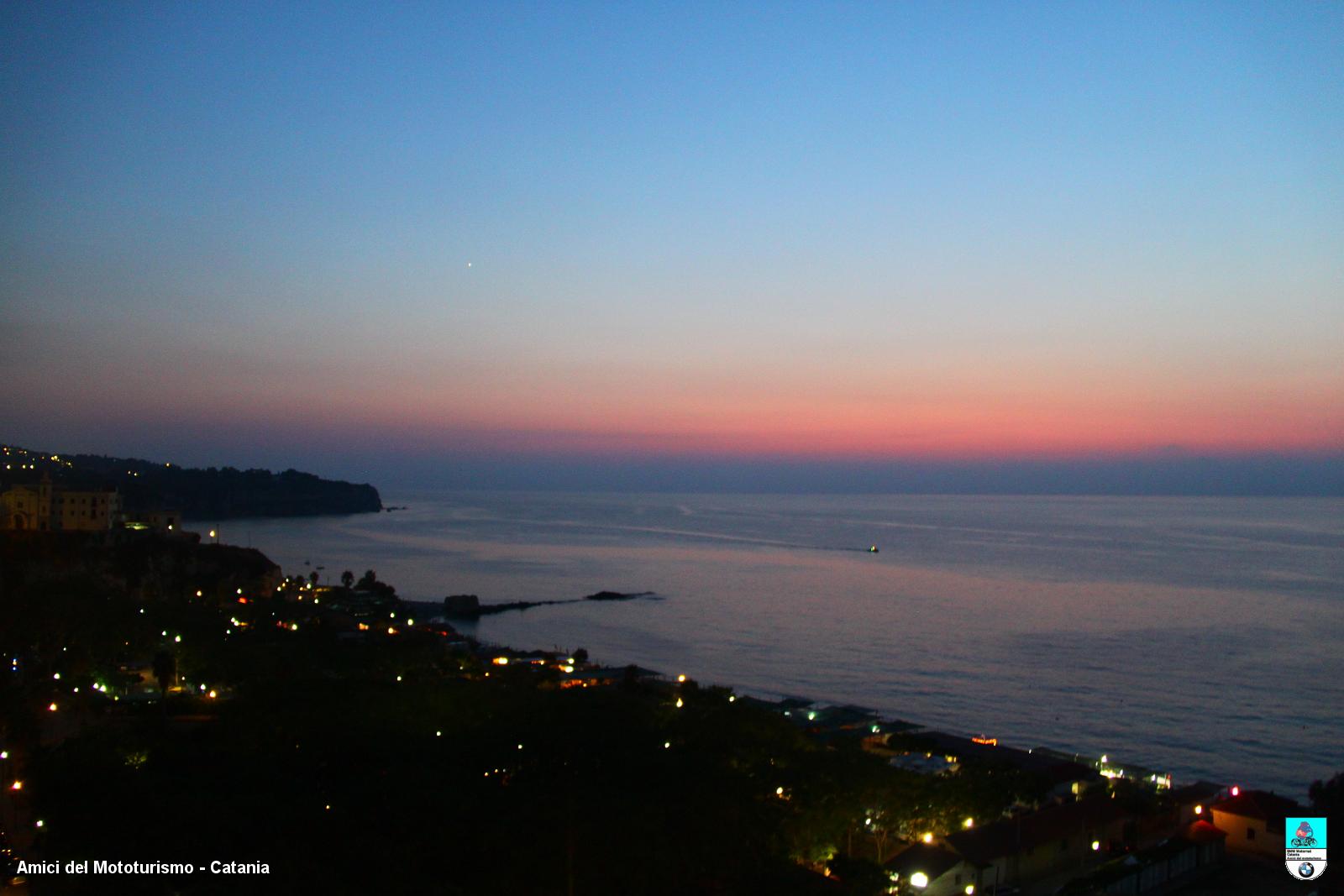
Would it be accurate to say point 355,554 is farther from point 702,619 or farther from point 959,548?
point 959,548

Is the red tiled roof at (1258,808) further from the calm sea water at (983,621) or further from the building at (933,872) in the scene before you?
the calm sea water at (983,621)

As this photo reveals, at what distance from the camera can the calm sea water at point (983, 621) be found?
12.0 metres


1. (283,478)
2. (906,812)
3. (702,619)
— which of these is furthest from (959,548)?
(283,478)

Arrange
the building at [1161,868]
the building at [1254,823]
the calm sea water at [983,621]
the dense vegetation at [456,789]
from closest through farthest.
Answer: the dense vegetation at [456,789], the building at [1161,868], the building at [1254,823], the calm sea water at [983,621]

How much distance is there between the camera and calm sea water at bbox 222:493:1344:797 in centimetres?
1203

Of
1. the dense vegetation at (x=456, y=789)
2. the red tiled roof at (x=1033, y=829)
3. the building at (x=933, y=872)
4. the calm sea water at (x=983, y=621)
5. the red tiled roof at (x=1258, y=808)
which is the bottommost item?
the calm sea water at (x=983, y=621)

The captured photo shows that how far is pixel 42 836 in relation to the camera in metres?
4.36

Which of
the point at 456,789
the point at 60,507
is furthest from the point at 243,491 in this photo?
the point at 456,789

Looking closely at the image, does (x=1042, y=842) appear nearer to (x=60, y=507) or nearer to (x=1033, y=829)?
(x=1033, y=829)

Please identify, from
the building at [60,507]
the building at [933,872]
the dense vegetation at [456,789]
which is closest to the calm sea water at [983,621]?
the dense vegetation at [456,789]

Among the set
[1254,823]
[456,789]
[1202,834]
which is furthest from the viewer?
[1254,823]

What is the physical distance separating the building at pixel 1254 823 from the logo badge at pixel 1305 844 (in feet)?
1.57

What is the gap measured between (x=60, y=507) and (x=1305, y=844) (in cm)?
2475

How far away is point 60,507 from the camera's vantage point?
874 inches
